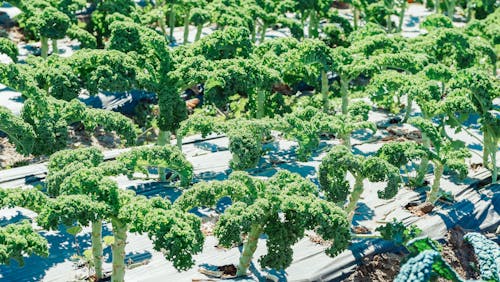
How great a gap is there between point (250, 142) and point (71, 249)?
3.32 m

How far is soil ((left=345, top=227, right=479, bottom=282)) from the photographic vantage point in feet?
41.1

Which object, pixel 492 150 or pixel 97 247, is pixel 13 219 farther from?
pixel 492 150

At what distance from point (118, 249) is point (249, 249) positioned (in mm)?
1850

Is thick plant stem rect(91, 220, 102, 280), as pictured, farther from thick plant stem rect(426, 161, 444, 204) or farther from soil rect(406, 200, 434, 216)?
thick plant stem rect(426, 161, 444, 204)

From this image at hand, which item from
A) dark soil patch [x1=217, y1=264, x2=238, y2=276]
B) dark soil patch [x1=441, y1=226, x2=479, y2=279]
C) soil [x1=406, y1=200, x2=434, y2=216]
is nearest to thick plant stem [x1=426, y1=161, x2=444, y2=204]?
soil [x1=406, y1=200, x2=434, y2=216]

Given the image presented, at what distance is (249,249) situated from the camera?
11.7m

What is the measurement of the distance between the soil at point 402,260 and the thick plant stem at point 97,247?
3.63 m

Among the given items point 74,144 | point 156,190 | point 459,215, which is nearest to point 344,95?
point 459,215

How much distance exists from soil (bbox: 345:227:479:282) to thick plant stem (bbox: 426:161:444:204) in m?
0.70

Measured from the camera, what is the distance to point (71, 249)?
40.2 ft

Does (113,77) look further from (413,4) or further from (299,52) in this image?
(413,4)

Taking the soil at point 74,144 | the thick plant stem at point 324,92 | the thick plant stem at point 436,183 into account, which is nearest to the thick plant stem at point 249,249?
the thick plant stem at point 436,183

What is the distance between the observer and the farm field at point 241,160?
A: 11.0 meters

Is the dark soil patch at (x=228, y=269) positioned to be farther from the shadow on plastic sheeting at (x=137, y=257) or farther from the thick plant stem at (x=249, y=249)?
the shadow on plastic sheeting at (x=137, y=257)
